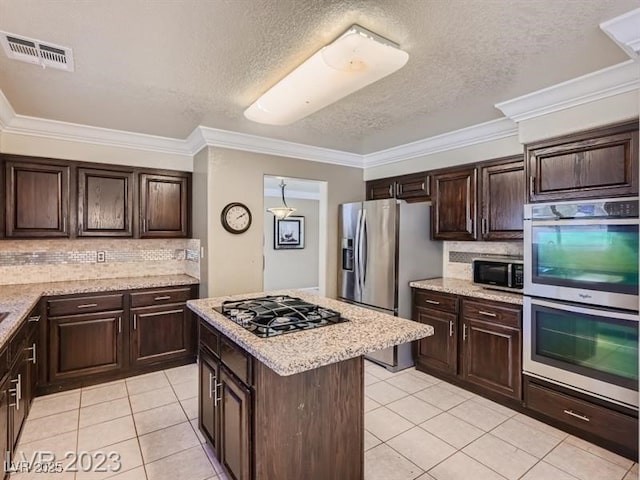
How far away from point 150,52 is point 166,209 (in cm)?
212

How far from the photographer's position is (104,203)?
347 centimetres

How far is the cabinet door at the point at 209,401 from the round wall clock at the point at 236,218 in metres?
1.55

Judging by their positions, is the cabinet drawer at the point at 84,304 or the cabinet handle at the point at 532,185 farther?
the cabinet drawer at the point at 84,304

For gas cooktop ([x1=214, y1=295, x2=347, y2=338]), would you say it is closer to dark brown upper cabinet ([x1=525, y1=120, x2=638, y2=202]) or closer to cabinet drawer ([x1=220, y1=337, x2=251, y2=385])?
cabinet drawer ([x1=220, y1=337, x2=251, y2=385])

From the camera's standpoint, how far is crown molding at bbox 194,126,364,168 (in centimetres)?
340

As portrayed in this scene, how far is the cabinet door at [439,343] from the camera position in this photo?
3.22 m

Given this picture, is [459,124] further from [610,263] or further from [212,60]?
[212,60]

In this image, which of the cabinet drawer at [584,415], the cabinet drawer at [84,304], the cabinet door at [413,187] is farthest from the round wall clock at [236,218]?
the cabinet drawer at [584,415]

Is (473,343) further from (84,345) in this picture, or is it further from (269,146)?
(84,345)

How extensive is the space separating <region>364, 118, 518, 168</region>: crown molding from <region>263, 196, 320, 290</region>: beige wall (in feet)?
11.4

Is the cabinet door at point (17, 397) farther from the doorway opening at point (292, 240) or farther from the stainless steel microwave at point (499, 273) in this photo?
the doorway opening at point (292, 240)

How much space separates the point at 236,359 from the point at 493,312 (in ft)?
7.27

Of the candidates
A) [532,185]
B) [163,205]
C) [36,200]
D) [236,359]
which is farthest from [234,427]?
[36,200]

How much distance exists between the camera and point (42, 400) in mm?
2898
